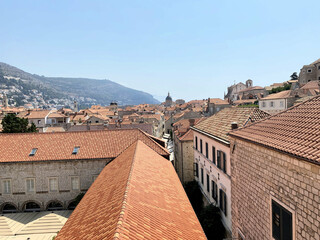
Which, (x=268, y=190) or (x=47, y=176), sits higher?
(x=268, y=190)

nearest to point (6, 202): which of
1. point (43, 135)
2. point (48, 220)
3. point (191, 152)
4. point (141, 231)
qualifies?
point (48, 220)

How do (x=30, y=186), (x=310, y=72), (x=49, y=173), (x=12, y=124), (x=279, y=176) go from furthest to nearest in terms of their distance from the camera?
(x=310, y=72), (x=12, y=124), (x=30, y=186), (x=49, y=173), (x=279, y=176)

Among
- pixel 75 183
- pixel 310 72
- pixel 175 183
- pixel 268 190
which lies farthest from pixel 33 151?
pixel 310 72

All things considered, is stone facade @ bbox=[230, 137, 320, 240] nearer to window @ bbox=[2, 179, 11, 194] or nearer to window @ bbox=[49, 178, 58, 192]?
window @ bbox=[49, 178, 58, 192]

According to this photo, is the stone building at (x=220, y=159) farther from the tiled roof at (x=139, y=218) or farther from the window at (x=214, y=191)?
the tiled roof at (x=139, y=218)

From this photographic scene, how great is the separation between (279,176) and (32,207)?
24803 millimetres

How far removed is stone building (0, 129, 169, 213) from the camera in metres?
22.8

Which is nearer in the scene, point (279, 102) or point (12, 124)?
point (12, 124)

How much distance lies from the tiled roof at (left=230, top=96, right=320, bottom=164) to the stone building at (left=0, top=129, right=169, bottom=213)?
13927 millimetres

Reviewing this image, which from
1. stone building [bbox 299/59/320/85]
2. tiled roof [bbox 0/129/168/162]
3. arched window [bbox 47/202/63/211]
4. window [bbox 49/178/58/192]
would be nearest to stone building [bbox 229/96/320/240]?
tiled roof [bbox 0/129/168/162]

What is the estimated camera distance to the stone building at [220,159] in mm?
14629

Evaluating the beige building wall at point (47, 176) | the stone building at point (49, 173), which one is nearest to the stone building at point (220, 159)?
the stone building at point (49, 173)

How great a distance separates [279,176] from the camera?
7035 millimetres

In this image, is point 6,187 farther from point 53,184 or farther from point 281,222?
point 281,222
